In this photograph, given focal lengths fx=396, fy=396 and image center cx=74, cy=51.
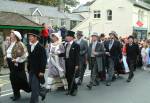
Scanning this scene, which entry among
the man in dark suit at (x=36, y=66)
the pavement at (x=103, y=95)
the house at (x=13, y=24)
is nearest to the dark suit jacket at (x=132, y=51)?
the pavement at (x=103, y=95)

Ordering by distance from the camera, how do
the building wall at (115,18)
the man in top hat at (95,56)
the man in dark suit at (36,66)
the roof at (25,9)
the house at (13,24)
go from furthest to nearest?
the roof at (25,9), the building wall at (115,18), the house at (13,24), the man in top hat at (95,56), the man in dark suit at (36,66)

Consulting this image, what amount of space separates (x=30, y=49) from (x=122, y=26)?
43.4 metres

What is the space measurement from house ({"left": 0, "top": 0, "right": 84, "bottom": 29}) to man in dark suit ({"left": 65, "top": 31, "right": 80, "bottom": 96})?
44.0m

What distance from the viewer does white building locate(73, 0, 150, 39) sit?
172ft

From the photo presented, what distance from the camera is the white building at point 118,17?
52.5 m

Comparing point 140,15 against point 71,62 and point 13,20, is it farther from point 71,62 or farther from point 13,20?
point 71,62

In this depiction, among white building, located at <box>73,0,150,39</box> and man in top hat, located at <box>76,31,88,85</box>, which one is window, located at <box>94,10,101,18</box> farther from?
man in top hat, located at <box>76,31,88,85</box>

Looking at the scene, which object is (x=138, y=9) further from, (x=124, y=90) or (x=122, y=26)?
(x=124, y=90)

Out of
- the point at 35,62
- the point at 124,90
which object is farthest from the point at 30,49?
the point at 124,90

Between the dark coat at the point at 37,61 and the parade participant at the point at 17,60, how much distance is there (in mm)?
350

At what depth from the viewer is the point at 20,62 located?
10.2 metres

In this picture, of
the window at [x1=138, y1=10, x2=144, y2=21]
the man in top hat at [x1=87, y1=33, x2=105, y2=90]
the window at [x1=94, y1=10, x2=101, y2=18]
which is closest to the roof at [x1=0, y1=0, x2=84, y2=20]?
the window at [x1=94, y1=10, x2=101, y2=18]

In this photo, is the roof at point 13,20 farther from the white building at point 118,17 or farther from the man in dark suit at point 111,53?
the white building at point 118,17

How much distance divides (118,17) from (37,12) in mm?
12541
